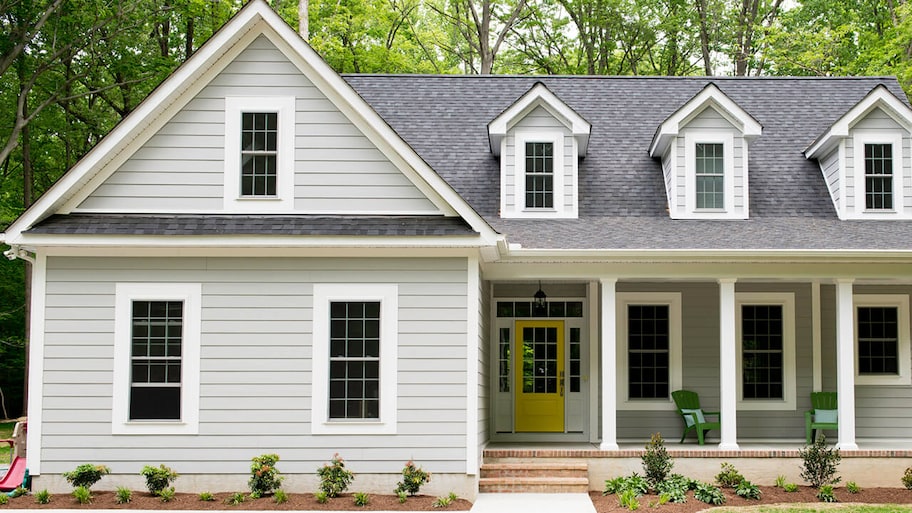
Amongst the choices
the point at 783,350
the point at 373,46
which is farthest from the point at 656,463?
the point at 373,46

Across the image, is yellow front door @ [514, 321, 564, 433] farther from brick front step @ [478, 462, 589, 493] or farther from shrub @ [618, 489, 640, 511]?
shrub @ [618, 489, 640, 511]

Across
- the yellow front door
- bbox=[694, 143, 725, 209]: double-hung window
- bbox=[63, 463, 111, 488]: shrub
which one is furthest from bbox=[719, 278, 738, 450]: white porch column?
bbox=[63, 463, 111, 488]: shrub

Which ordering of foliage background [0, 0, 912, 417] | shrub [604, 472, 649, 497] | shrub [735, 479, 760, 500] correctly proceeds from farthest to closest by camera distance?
foliage background [0, 0, 912, 417]
shrub [604, 472, 649, 497]
shrub [735, 479, 760, 500]

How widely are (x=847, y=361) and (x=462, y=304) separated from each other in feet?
19.4

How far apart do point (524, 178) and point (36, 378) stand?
7956 mm

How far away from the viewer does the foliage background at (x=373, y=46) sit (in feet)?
82.7

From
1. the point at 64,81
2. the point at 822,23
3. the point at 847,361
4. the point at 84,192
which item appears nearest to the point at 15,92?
the point at 64,81

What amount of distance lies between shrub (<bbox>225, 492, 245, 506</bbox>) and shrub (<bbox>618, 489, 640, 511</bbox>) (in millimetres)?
4807

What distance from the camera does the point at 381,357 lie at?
42.7ft

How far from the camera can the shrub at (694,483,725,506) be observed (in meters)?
12.7

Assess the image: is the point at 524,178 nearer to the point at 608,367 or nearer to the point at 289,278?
the point at 608,367

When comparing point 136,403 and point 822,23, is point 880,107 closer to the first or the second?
point 136,403

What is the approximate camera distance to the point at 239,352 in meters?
13.0

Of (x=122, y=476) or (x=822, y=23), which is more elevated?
(x=822, y=23)
